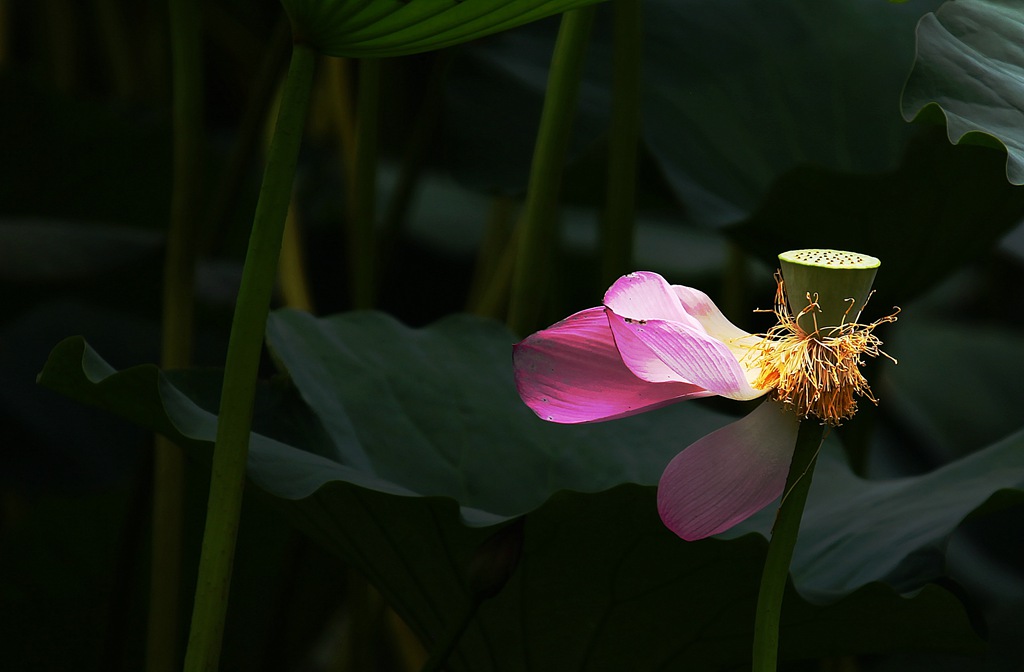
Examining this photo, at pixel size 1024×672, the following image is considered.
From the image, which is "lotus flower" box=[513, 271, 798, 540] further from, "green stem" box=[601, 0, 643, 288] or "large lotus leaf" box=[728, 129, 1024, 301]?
"large lotus leaf" box=[728, 129, 1024, 301]

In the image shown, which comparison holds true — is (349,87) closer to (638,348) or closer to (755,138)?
(755,138)

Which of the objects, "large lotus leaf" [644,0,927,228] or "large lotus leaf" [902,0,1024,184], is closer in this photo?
"large lotus leaf" [902,0,1024,184]

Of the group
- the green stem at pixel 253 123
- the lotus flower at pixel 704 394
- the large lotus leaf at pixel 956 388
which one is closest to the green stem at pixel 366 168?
the green stem at pixel 253 123

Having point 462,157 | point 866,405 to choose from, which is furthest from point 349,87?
point 866,405

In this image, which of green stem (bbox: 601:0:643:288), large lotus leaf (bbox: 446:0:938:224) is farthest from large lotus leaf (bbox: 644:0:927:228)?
green stem (bbox: 601:0:643:288)

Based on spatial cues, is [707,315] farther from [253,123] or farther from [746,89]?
[746,89]

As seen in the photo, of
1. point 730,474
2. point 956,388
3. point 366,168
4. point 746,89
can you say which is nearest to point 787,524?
point 730,474

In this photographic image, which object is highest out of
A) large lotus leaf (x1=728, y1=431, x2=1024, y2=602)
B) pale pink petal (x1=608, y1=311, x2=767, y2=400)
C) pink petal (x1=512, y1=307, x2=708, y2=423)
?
pale pink petal (x1=608, y1=311, x2=767, y2=400)
